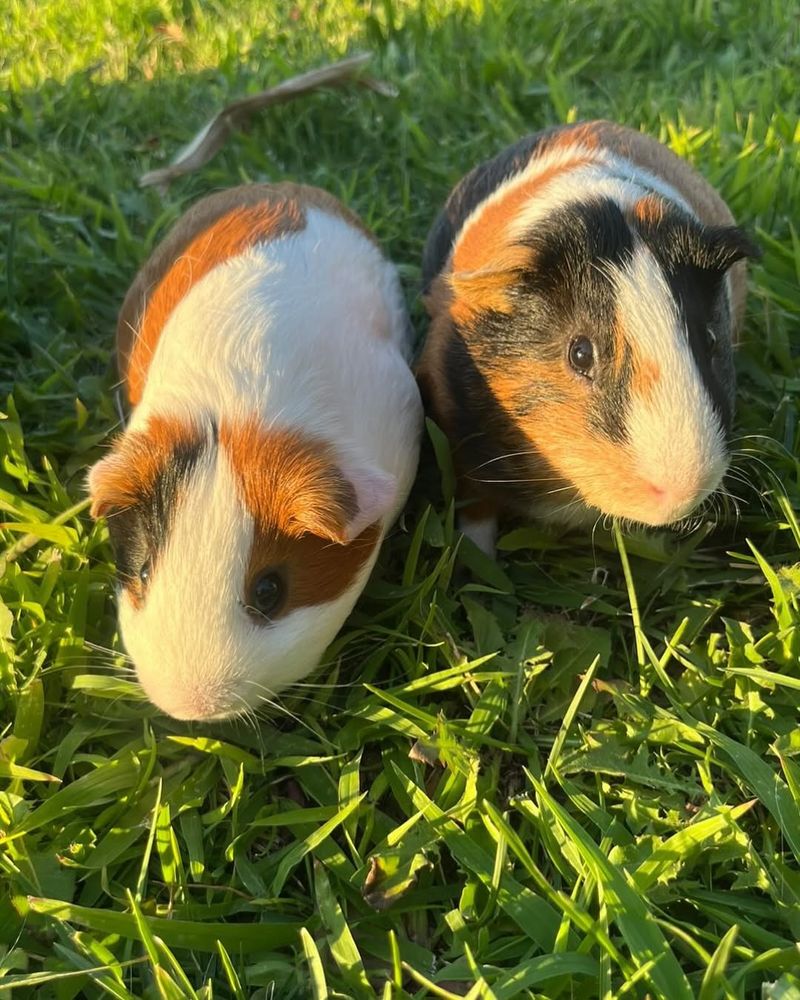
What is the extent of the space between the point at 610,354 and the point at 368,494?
63cm

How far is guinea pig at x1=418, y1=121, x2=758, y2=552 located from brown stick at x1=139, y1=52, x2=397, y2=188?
65.8 inches

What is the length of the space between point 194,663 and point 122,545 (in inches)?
15.0

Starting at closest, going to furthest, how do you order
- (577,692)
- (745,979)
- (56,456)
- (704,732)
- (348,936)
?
(745,979)
(348,936)
(704,732)
(577,692)
(56,456)

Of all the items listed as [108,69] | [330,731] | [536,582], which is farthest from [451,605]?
[108,69]

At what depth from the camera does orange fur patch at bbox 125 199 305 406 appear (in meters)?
2.40

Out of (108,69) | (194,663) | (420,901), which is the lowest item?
(420,901)

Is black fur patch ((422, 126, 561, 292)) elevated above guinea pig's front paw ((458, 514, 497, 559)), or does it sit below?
above

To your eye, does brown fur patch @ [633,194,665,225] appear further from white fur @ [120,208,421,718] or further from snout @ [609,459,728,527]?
white fur @ [120,208,421,718]

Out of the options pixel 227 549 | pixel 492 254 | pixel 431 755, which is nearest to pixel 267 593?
pixel 227 549

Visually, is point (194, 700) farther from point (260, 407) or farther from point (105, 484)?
point (260, 407)

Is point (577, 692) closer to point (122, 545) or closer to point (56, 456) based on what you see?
point (122, 545)

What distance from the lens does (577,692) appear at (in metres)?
2.00

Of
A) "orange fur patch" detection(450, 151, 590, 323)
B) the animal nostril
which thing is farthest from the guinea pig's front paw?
the animal nostril

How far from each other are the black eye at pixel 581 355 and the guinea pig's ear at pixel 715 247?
0.32m
